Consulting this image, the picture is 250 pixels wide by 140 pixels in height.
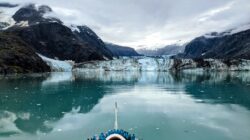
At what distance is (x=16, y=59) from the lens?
146000mm

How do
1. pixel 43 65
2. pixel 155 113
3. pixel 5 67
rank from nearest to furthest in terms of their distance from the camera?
pixel 155 113
pixel 5 67
pixel 43 65

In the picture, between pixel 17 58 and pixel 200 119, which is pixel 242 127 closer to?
pixel 200 119

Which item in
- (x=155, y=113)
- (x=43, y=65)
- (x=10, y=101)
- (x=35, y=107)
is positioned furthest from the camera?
(x=43, y=65)

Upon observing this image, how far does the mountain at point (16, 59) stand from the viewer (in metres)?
136

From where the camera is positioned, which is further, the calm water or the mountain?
the mountain

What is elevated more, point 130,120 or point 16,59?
point 16,59

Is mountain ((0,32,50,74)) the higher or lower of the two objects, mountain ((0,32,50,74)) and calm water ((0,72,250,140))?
the higher

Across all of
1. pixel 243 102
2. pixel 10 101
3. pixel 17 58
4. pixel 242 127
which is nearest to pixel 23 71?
pixel 17 58

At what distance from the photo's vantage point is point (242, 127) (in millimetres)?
24859

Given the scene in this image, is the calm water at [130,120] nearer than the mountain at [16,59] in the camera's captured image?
Yes

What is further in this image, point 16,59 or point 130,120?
point 16,59

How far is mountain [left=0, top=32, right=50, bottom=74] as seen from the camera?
136 meters

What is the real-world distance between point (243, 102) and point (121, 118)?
61.2 feet

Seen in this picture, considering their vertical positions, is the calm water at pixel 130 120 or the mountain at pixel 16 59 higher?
the mountain at pixel 16 59
